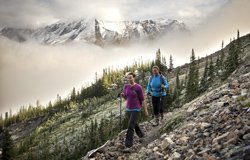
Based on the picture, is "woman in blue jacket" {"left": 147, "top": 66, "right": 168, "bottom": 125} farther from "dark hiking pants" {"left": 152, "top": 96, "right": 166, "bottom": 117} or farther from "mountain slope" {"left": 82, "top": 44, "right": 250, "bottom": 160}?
"mountain slope" {"left": 82, "top": 44, "right": 250, "bottom": 160}

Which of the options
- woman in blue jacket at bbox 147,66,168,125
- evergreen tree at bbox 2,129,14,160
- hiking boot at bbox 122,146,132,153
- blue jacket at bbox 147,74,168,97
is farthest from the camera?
evergreen tree at bbox 2,129,14,160

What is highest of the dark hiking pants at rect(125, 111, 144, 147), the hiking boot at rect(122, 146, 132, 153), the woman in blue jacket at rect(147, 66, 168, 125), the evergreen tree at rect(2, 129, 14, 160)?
the woman in blue jacket at rect(147, 66, 168, 125)

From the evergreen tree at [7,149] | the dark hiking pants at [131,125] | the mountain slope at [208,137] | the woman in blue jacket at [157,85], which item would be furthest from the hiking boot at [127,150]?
the evergreen tree at [7,149]

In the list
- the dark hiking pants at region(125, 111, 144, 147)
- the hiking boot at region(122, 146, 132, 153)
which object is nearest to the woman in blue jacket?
the dark hiking pants at region(125, 111, 144, 147)

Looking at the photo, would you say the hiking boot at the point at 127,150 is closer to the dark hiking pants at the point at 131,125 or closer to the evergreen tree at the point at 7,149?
the dark hiking pants at the point at 131,125

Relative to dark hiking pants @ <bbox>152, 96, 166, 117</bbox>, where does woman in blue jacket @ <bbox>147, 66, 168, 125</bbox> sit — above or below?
above

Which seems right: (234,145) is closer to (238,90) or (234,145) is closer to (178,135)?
(178,135)

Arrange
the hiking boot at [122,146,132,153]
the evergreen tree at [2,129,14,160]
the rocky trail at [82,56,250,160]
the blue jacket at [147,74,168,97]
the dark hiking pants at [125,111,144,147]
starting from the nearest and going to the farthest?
1. the rocky trail at [82,56,250,160]
2. the dark hiking pants at [125,111,144,147]
3. the hiking boot at [122,146,132,153]
4. the blue jacket at [147,74,168,97]
5. the evergreen tree at [2,129,14,160]

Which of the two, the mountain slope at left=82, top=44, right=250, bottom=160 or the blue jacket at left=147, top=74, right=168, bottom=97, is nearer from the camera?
the mountain slope at left=82, top=44, right=250, bottom=160

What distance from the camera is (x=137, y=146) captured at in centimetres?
1574

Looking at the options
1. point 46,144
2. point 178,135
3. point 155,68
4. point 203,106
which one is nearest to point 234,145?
point 178,135

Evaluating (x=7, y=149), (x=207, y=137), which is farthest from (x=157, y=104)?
(x=7, y=149)

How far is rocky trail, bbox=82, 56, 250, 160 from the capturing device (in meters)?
9.14

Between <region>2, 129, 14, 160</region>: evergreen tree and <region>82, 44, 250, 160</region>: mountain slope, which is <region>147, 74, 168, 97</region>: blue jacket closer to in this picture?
<region>82, 44, 250, 160</region>: mountain slope
